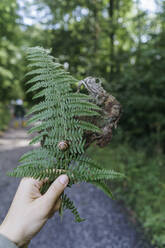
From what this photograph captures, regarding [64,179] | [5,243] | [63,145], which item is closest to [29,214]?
[5,243]

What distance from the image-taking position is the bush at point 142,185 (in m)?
4.12

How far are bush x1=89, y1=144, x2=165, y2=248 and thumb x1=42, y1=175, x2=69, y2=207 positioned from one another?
8.37ft

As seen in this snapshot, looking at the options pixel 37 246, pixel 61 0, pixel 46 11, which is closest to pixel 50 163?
pixel 37 246

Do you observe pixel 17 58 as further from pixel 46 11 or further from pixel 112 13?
pixel 112 13

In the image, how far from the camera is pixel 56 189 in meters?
1.11

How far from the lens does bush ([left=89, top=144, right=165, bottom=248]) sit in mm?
4121

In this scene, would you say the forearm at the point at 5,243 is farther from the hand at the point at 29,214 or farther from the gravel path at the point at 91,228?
the gravel path at the point at 91,228

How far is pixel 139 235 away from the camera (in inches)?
169

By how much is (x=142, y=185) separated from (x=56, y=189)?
483cm

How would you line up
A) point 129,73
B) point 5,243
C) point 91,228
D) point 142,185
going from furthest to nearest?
point 129,73 → point 142,185 → point 91,228 → point 5,243

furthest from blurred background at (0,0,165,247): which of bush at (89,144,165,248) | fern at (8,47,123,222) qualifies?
fern at (8,47,123,222)

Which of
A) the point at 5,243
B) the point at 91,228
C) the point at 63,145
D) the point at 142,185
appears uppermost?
the point at 63,145

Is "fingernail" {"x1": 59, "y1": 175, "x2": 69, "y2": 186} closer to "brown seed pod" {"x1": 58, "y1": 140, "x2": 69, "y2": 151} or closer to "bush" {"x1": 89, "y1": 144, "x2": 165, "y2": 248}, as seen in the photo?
"brown seed pod" {"x1": 58, "y1": 140, "x2": 69, "y2": 151}

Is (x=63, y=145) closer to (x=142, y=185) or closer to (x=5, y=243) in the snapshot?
(x=5, y=243)
